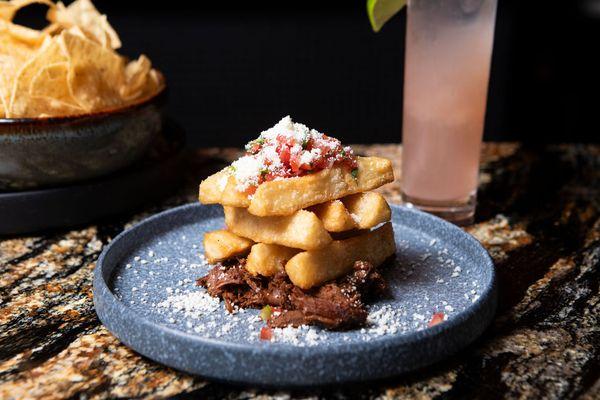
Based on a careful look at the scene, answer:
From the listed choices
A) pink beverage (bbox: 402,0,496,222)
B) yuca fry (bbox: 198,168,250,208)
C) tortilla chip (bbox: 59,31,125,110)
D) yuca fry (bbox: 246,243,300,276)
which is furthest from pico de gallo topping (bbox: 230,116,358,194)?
tortilla chip (bbox: 59,31,125,110)

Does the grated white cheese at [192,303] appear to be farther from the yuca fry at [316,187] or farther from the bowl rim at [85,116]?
the bowl rim at [85,116]

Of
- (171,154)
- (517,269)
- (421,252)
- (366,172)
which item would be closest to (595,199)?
(517,269)

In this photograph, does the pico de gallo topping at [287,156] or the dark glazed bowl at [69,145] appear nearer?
the pico de gallo topping at [287,156]

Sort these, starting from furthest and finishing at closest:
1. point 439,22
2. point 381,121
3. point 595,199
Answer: point 381,121 → point 595,199 → point 439,22

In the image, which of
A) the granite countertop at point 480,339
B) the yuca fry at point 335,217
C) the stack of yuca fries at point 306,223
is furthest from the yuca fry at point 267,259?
the granite countertop at point 480,339

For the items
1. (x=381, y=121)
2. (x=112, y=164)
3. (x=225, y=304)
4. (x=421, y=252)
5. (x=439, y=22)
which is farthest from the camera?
(x=381, y=121)

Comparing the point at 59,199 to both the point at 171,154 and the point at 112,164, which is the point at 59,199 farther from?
the point at 171,154

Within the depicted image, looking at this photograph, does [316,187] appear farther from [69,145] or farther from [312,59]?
[312,59]
